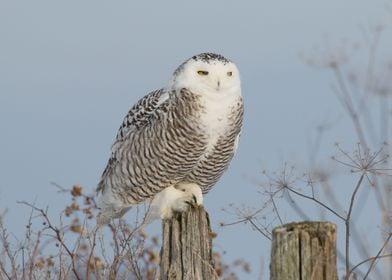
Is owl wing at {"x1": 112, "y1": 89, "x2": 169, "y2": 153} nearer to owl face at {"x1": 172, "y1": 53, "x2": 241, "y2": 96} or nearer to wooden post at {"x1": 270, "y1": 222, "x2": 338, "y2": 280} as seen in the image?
owl face at {"x1": 172, "y1": 53, "x2": 241, "y2": 96}

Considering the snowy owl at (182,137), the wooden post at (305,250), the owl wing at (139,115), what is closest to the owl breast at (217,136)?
the snowy owl at (182,137)

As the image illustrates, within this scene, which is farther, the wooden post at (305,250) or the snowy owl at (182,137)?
the snowy owl at (182,137)

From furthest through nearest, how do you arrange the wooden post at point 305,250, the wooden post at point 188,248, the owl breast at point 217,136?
the owl breast at point 217,136 → the wooden post at point 188,248 → the wooden post at point 305,250

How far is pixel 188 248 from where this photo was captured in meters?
4.78

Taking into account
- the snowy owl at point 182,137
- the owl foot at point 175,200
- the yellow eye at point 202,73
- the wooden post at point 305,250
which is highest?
the yellow eye at point 202,73

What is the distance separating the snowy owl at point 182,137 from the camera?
5672mm

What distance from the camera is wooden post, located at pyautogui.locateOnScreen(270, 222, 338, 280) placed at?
341 centimetres

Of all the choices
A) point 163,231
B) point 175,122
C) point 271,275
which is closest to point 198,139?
point 175,122

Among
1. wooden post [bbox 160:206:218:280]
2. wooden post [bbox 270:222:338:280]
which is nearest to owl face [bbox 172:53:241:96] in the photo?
wooden post [bbox 160:206:218:280]

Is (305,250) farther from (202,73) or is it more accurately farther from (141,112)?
(141,112)

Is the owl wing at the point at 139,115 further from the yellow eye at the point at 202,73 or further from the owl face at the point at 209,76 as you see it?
the yellow eye at the point at 202,73

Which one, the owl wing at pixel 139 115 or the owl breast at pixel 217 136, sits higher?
the owl wing at pixel 139 115

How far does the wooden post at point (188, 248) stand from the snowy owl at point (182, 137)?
586 mm

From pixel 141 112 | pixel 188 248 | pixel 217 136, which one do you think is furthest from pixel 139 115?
pixel 188 248
